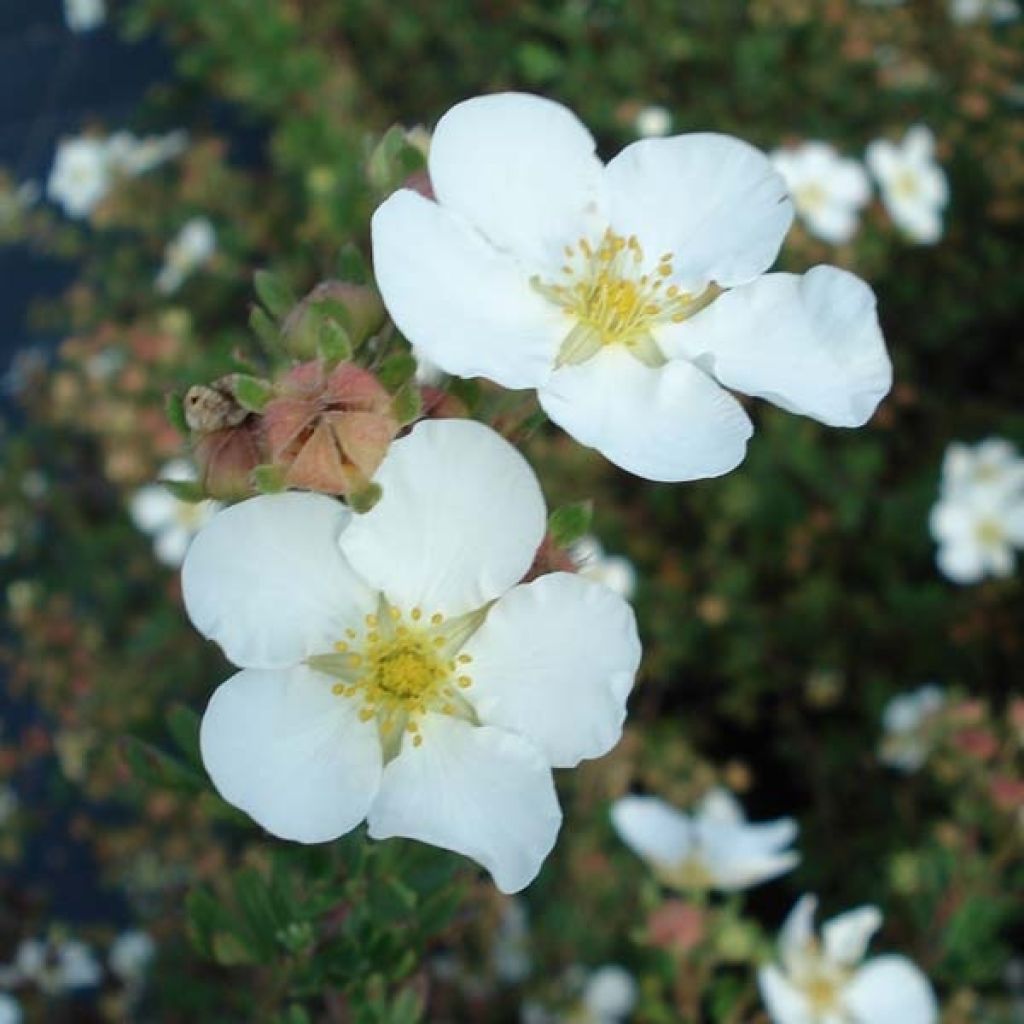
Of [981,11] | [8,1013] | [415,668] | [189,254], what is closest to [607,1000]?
[8,1013]

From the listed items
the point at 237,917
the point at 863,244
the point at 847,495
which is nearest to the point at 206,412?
the point at 237,917

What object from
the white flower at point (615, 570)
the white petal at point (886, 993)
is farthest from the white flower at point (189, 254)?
the white petal at point (886, 993)

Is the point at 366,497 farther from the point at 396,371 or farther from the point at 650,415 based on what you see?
the point at 650,415

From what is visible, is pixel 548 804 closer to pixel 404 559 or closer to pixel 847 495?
pixel 404 559

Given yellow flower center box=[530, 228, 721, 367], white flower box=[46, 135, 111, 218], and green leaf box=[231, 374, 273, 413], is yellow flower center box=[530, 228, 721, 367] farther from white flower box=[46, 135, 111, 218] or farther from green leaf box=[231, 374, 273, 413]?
white flower box=[46, 135, 111, 218]

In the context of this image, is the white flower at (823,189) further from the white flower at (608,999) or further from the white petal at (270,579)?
the white petal at (270,579)

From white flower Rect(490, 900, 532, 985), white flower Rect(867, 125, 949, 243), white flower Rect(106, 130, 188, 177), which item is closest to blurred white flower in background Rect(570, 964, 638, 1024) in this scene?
white flower Rect(490, 900, 532, 985)

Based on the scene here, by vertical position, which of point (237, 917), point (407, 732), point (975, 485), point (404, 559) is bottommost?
point (975, 485)
